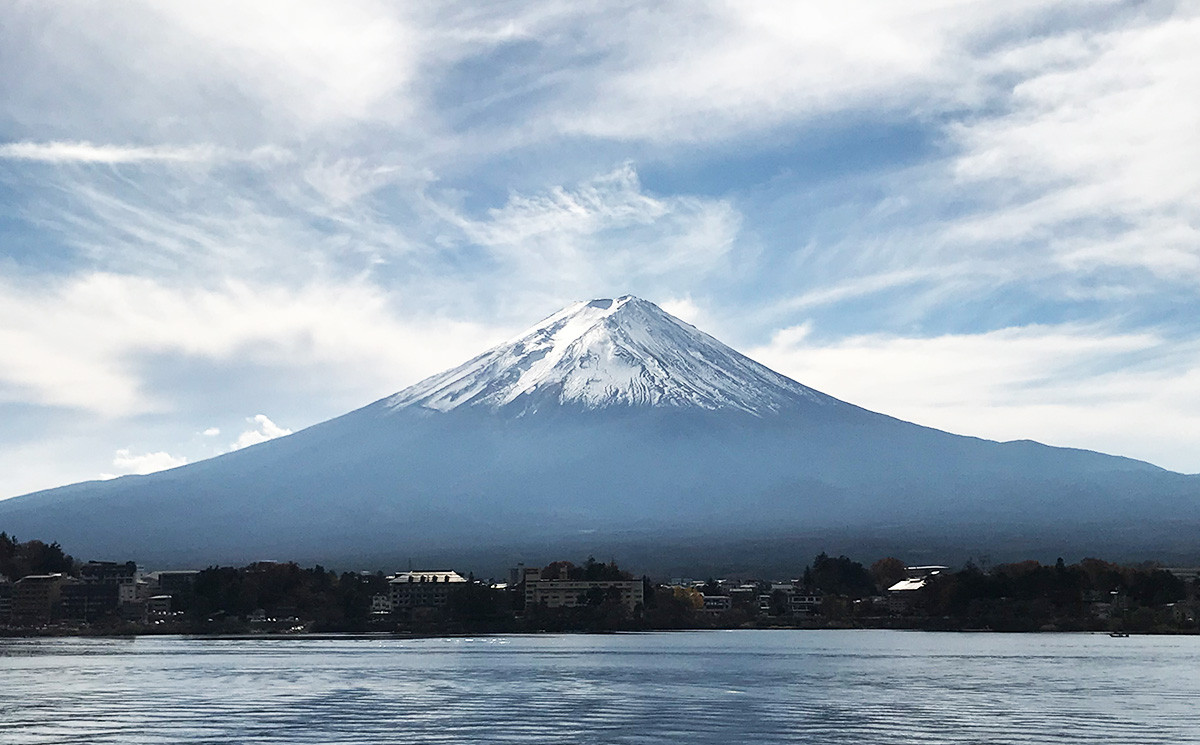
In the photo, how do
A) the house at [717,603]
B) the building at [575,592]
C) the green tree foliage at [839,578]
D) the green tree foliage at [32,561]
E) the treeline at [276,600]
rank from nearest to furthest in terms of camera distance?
the treeline at [276,600] → the building at [575,592] → the house at [717,603] → the green tree foliage at [839,578] → the green tree foliage at [32,561]

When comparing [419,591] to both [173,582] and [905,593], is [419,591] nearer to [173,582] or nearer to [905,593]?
[173,582]

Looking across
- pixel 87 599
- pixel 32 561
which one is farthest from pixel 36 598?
pixel 32 561

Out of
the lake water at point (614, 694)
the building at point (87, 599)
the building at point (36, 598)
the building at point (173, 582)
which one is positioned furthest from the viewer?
the building at point (173, 582)

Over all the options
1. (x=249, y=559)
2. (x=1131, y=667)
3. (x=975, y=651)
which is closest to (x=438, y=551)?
(x=249, y=559)

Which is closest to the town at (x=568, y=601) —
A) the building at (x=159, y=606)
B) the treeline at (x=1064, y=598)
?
the treeline at (x=1064, y=598)

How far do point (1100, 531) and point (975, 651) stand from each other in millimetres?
141517

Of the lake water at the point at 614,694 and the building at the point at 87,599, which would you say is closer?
the lake water at the point at 614,694

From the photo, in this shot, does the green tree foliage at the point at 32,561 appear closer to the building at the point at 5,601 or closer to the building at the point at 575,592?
the building at the point at 5,601

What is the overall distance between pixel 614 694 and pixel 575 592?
2345 inches

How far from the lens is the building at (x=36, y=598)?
4220 inches

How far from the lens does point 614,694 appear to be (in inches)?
1745

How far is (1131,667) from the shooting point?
2170 inches

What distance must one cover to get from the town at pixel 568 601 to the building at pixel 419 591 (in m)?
0.15

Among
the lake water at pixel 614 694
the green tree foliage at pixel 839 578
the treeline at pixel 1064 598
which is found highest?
the green tree foliage at pixel 839 578
